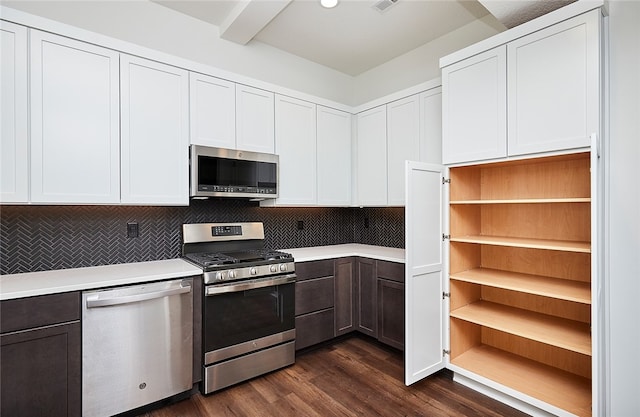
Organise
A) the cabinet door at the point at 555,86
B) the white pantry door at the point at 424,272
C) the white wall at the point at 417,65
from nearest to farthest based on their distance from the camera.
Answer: the cabinet door at the point at 555,86, the white pantry door at the point at 424,272, the white wall at the point at 417,65

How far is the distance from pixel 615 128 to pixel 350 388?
240cm

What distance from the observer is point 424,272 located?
238 centimetres

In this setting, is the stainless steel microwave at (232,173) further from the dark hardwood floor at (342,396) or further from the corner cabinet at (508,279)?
the dark hardwood floor at (342,396)

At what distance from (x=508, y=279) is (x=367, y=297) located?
1211 millimetres

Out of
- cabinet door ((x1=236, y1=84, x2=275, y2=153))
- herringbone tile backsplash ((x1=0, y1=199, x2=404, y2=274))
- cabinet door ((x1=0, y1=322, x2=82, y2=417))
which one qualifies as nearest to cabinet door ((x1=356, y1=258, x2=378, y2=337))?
herringbone tile backsplash ((x1=0, y1=199, x2=404, y2=274))

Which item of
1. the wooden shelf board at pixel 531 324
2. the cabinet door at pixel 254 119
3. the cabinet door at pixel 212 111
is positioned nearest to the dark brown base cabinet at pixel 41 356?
the cabinet door at pixel 212 111

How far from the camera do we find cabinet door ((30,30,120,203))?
198 cm

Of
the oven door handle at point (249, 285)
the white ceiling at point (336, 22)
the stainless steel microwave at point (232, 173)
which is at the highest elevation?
the white ceiling at point (336, 22)

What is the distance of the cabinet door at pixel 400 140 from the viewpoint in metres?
3.06

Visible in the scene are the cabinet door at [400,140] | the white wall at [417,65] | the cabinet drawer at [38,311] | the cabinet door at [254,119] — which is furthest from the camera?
the cabinet door at [400,140]

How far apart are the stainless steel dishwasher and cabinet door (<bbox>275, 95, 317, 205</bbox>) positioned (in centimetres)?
129

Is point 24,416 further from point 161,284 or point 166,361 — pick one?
point 161,284

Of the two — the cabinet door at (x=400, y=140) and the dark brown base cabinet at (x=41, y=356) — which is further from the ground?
the cabinet door at (x=400, y=140)

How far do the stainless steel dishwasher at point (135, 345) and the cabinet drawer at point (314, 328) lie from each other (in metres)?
0.93
